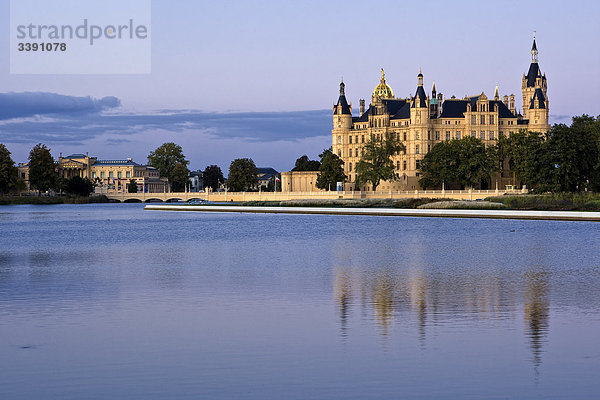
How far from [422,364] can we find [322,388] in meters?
2.01

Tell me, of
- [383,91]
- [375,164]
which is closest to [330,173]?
[375,164]

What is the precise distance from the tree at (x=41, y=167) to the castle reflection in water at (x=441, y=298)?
488 ft

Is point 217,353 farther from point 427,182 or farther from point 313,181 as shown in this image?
point 313,181

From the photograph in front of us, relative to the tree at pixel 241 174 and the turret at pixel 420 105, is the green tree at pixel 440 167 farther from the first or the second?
the tree at pixel 241 174

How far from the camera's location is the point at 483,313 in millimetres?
16797

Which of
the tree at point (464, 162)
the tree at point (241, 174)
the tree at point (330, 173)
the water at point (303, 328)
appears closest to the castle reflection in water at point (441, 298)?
the water at point (303, 328)

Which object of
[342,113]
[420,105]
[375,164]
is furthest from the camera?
[342,113]

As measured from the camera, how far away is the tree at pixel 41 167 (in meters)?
164

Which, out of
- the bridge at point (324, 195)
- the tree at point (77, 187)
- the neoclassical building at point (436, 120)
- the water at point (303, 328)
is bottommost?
the water at point (303, 328)

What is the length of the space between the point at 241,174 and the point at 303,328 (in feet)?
549

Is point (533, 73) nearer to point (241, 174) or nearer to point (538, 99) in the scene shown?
point (538, 99)

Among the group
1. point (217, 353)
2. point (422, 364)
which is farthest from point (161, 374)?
point (422, 364)

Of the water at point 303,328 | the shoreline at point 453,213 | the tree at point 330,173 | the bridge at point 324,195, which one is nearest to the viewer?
the water at point 303,328

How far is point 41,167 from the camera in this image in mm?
164500
